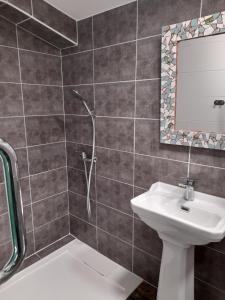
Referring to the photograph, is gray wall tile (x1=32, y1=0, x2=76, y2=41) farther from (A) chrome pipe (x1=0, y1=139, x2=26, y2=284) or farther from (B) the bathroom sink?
(A) chrome pipe (x1=0, y1=139, x2=26, y2=284)

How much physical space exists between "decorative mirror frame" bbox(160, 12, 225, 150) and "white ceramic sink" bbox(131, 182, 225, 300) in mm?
347

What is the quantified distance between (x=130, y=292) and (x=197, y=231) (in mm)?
1062

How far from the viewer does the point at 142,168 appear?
1.73 metres

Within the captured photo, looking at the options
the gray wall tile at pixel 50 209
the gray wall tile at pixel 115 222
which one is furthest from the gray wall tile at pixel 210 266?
the gray wall tile at pixel 50 209

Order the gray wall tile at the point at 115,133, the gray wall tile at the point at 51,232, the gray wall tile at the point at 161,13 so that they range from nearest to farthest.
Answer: the gray wall tile at the point at 161,13
the gray wall tile at the point at 115,133
the gray wall tile at the point at 51,232

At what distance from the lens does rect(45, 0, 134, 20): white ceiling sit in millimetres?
1646

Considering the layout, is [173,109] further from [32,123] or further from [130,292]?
[130,292]

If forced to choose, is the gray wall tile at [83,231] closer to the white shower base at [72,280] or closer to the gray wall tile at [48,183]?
the white shower base at [72,280]

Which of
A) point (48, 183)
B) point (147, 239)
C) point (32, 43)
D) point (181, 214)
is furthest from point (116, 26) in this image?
point (147, 239)

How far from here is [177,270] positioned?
1360 mm

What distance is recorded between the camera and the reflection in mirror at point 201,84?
1276mm

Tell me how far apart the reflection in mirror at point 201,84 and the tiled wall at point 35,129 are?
1245 millimetres

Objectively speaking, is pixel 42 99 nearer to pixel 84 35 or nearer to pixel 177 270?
pixel 84 35

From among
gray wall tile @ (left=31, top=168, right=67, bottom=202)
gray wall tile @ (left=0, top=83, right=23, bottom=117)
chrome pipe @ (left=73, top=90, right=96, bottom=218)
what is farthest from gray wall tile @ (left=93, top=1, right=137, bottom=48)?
gray wall tile @ (left=31, top=168, right=67, bottom=202)
